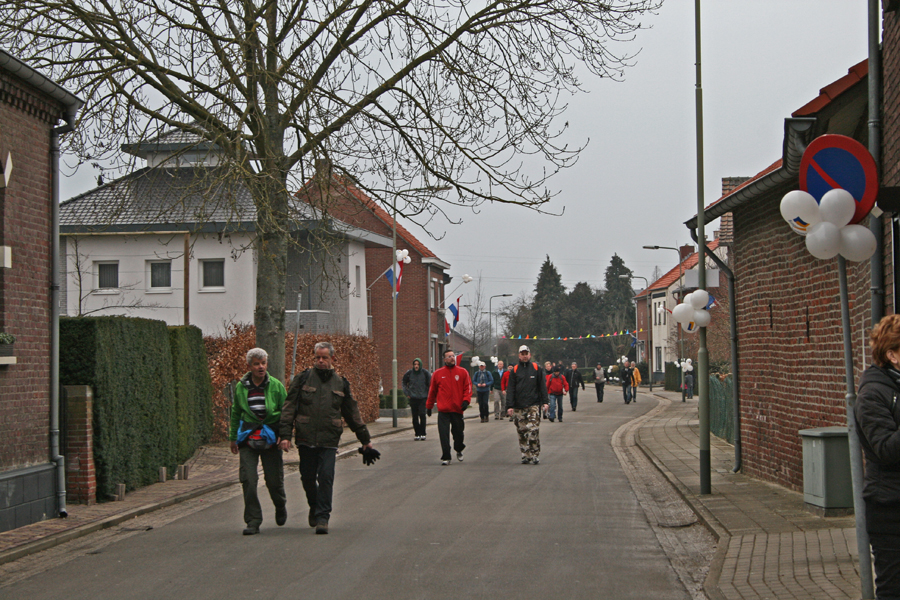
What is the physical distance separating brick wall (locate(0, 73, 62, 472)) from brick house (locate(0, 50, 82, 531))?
10 mm

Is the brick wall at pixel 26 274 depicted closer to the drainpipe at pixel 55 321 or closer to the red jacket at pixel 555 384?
the drainpipe at pixel 55 321

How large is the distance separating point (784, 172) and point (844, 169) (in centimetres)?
458

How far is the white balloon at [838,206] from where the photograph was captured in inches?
220

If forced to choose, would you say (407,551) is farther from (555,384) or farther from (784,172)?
(555,384)

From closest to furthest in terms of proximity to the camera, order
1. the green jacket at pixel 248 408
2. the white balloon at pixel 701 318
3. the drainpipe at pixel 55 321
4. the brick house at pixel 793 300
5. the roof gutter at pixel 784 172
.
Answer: the brick house at pixel 793 300 < the roof gutter at pixel 784 172 < the green jacket at pixel 248 408 < the drainpipe at pixel 55 321 < the white balloon at pixel 701 318

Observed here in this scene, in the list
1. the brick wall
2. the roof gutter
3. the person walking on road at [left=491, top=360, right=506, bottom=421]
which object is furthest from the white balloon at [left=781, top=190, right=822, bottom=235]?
the person walking on road at [left=491, top=360, right=506, bottom=421]

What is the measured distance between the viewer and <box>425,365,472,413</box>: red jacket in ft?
53.1

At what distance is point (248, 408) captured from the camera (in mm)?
9211

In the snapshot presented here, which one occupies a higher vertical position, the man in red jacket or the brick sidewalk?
the man in red jacket

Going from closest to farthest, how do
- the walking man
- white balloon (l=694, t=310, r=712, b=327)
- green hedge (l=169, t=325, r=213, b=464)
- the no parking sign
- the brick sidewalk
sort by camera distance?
the no parking sign → the brick sidewalk → white balloon (l=694, t=310, r=712, b=327) → green hedge (l=169, t=325, r=213, b=464) → the walking man

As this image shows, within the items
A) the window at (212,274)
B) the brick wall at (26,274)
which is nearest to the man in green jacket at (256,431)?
the brick wall at (26,274)

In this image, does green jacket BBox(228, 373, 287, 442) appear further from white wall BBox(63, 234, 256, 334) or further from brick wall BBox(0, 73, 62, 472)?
white wall BBox(63, 234, 256, 334)

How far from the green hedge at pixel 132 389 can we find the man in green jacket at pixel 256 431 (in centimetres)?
283

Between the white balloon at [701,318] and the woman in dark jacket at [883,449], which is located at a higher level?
the white balloon at [701,318]
